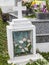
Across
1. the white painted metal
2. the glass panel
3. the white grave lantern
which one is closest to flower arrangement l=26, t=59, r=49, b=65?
the white grave lantern

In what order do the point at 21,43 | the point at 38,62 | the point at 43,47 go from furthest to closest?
the point at 43,47
the point at 21,43
the point at 38,62

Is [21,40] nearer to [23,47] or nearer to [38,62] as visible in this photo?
[23,47]

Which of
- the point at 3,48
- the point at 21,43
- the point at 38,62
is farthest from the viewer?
the point at 3,48

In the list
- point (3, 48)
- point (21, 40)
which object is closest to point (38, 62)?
point (21, 40)

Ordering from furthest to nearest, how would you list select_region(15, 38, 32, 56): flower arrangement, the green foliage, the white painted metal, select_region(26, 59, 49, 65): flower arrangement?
the white painted metal
select_region(15, 38, 32, 56): flower arrangement
the green foliage
select_region(26, 59, 49, 65): flower arrangement

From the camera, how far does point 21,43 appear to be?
5.68m

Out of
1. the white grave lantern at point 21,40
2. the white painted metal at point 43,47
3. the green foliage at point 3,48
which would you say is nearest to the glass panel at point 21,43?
the white grave lantern at point 21,40

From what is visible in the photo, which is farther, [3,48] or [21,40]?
[3,48]

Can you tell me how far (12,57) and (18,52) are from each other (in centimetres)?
22

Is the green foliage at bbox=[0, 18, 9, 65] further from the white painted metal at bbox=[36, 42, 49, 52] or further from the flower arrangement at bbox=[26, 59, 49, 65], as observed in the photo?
the white painted metal at bbox=[36, 42, 49, 52]

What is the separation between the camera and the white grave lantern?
17.9 feet

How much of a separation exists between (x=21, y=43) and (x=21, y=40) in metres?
0.08

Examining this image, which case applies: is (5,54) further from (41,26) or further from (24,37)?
(41,26)

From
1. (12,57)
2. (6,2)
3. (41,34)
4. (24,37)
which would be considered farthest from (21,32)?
(6,2)
